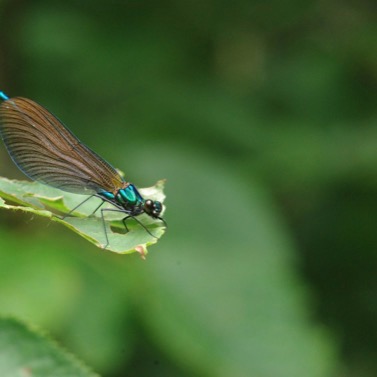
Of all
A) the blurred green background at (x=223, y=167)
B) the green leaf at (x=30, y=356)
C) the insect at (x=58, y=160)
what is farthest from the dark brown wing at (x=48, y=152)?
the blurred green background at (x=223, y=167)

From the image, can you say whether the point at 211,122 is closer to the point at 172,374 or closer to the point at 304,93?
the point at 304,93

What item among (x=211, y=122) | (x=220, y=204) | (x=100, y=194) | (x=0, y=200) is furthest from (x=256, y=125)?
(x=0, y=200)

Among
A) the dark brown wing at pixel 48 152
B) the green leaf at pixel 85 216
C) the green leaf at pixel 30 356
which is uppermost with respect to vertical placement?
the dark brown wing at pixel 48 152

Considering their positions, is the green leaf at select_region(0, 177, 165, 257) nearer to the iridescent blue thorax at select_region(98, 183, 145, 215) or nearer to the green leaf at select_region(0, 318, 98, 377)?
the iridescent blue thorax at select_region(98, 183, 145, 215)

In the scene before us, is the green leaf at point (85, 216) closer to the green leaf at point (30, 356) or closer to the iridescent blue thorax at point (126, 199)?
the iridescent blue thorax at point (126, 199)

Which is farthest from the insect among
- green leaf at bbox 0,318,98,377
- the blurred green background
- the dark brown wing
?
the blurred green background

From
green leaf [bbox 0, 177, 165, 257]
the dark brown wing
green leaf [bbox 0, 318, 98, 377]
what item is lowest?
green leaf [bbox 0, 318, 98, 377]
